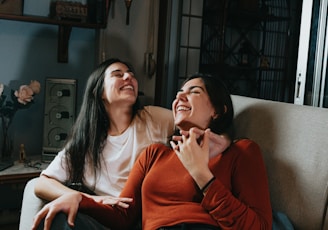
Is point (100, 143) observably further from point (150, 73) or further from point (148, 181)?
point (150, 73)

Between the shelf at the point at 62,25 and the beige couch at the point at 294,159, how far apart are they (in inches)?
44.0

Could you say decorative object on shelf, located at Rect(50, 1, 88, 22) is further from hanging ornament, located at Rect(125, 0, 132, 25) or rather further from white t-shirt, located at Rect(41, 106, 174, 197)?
white t-shirt, located at Rect(41, 106, 174, 197)

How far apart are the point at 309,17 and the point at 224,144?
1359mm

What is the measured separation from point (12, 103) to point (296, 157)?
1.65 meters

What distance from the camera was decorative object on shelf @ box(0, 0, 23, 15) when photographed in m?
2.37

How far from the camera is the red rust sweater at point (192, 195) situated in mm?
1308

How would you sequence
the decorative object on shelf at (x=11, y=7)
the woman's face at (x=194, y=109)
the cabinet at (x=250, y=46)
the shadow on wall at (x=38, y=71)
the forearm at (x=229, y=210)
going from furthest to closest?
the cabinet at (x=250, y=46), the shadow on wall at (x=38, y=71), the decorative object on shelf at (x=11, y=7), the woman's face at (x=194, y=109), the forearm at (x=229, y=210)

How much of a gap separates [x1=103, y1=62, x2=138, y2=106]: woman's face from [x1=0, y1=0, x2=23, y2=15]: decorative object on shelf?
0.88 m

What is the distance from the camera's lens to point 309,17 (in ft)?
8.20

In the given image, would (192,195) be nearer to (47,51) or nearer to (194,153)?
(194,153)

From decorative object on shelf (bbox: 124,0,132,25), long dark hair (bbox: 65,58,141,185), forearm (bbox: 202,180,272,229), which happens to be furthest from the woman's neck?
decorative object on shelf (bbox: 124,0,132,25)

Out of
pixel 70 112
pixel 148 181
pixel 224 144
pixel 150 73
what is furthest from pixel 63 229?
pixel 150 73

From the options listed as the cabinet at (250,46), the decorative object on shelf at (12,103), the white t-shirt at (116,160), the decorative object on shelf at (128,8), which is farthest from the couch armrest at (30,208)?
the cabinet at (250,46)

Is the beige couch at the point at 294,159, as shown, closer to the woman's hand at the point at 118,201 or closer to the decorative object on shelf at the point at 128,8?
the woman's hand at the point at 118,201
